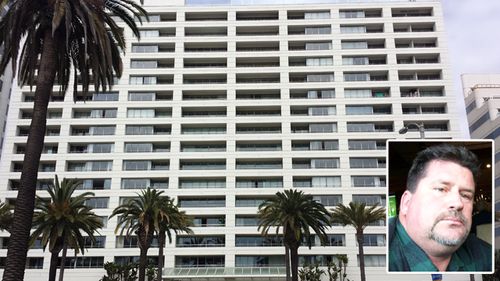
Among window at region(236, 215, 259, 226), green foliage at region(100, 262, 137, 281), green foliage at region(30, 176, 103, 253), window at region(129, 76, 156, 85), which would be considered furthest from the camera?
window at region(129, 76, 156, 85)

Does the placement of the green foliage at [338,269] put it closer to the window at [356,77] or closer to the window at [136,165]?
the window at [356,77]

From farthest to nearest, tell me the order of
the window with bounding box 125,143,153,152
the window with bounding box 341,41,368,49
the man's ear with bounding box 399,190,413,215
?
the window with bounding box 341,41,368,49, the window with bounding box 125,143,153,152, the man's ear with bounding box 399,190,413,215

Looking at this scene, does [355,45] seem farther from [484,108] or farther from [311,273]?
[311,273]

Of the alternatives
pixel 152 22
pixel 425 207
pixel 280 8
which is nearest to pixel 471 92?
pixel 280 8

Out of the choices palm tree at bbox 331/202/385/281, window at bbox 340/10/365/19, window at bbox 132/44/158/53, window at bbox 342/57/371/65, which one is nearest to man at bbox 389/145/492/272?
palm tree at bbox 331/202/385/281

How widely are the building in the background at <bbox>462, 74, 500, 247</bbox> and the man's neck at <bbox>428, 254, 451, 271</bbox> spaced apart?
80913 mm

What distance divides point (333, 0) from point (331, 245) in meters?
43.6

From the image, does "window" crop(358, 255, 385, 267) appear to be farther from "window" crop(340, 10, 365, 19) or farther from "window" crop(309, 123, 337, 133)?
"window" crop(340, 10, 365, 19)

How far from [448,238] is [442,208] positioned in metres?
0.35

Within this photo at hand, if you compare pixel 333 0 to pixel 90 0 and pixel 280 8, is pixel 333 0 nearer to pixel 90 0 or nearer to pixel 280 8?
pixel 280 8

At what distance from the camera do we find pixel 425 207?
5543mm

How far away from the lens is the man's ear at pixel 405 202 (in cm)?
574

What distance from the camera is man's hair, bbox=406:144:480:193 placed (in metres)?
5.61

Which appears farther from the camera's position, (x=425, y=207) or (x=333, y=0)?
(x=333, y=0)
